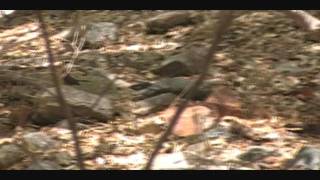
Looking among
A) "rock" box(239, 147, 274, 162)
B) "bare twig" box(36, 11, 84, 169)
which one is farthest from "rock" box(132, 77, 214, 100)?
"bare twig" box(36, 11, 84, 169)

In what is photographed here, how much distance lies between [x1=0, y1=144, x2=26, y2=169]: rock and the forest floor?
4 cm

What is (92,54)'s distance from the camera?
3934 mm

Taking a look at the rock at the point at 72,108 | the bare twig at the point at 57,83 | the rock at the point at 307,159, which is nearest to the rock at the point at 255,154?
the rock at the point at 307,159

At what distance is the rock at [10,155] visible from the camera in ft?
8.68

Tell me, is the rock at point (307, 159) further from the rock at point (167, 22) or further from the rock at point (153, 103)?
the rock at point (167, 22)

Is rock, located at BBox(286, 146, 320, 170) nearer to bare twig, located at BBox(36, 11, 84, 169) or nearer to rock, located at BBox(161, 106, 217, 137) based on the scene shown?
rock, located at BBox(161, 106, 217, 137)

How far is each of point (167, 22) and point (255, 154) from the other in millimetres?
1787

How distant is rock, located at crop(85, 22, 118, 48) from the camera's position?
4.07 m

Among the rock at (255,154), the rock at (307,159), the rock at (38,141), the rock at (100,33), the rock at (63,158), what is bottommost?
the rock at (307,159)

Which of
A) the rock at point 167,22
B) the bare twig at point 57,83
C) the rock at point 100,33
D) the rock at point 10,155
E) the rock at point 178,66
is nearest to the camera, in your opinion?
the bare twig at point 57,83

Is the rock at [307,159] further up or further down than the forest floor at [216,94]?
further down

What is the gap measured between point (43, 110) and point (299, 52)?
4.92 feet

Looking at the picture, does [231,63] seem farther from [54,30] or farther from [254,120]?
[54,30]

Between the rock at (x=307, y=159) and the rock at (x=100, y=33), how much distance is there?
1.80 meters
